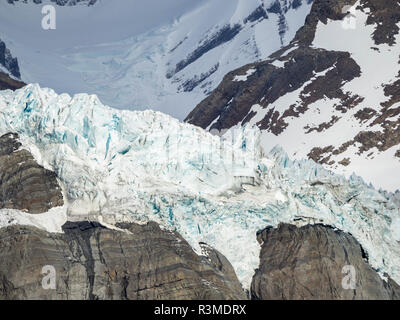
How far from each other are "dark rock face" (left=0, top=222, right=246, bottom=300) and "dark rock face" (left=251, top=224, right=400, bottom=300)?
94.5 inches

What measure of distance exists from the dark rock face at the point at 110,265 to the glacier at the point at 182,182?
1261mm

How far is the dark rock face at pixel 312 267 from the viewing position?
192 feet

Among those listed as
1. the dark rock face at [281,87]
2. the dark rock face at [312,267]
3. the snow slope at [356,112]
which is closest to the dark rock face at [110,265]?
the dark rock face at [312,267]

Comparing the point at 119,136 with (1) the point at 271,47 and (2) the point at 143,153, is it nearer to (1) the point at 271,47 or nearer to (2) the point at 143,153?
(2) the point at 143,153

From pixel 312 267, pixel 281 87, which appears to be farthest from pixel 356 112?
pixel 312 267

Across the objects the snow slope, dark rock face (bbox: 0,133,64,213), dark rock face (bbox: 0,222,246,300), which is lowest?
dark rock face (bbox: 0,222,246,300)

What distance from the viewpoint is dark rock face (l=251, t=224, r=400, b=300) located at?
58625 millimetres

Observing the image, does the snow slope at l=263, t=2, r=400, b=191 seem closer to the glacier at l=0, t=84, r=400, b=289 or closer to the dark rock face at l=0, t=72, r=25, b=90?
the dark rock face at l=0, t=72, r=25, b=90

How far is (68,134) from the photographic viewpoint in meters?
60.7

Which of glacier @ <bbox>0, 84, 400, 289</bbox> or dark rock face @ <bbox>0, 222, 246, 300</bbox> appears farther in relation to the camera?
glacier @ <bbox>0, 84, 400, 289</bbox>

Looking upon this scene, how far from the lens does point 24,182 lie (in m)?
57.8
